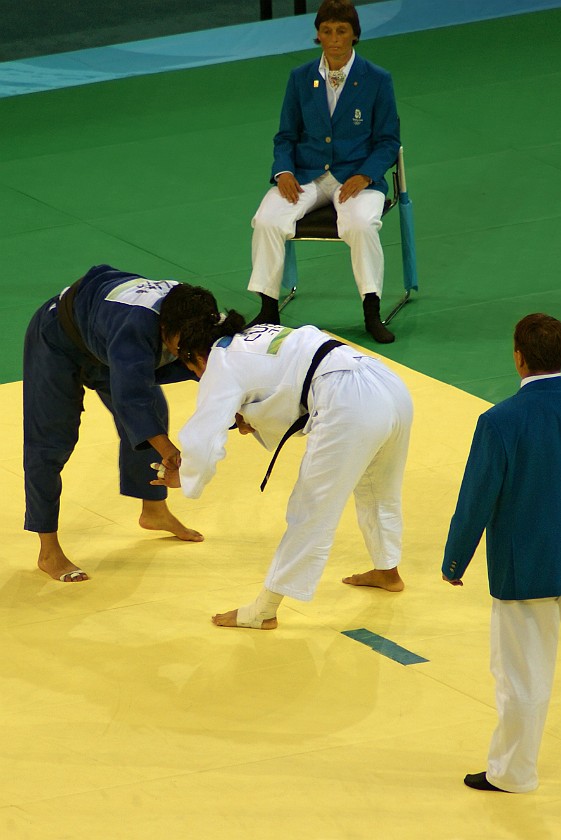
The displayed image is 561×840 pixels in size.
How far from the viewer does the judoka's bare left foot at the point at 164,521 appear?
4.68m

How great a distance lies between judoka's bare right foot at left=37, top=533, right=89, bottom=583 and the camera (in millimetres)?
Answer: 4426

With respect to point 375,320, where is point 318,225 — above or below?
above

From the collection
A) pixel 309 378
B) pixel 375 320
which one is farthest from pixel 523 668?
pixel 375 320

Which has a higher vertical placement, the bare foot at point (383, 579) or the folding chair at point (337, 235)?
the folding chair at point (337, 235)

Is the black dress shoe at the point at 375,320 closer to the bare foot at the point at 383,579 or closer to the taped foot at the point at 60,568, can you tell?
the bare foot at the point at 383,579

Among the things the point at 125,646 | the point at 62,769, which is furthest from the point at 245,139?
the point at 62,769

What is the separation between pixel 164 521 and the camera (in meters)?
4.71

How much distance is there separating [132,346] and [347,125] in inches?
105

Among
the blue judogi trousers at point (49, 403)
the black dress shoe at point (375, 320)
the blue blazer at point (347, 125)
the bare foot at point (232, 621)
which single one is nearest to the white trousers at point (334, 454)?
the bare foot at point (232, 621)

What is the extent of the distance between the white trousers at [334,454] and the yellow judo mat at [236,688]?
0.82ft

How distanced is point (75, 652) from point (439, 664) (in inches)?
37.9

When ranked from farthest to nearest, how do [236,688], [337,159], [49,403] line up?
1. [337,159]
2. [49,403]
3. [236,688]

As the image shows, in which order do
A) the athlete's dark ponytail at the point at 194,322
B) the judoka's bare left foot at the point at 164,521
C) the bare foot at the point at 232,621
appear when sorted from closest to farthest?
the athlete's dark ponytail at the point at 194,322 → the bare foot at the point at 232,621 → the judoka's bare left foot at the point at 164,521

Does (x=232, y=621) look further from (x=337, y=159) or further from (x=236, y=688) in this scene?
(x=337, y=159)
